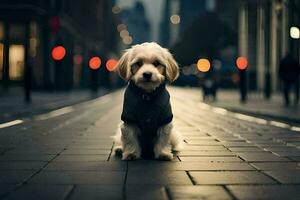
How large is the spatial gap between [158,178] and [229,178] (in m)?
0.68

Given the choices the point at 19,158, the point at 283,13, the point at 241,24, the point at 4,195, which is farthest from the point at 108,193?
the point at 241,24

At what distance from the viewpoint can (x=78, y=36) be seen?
58.2 m

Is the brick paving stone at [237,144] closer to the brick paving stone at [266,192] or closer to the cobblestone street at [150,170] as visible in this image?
the cobblestone street at [150,170]

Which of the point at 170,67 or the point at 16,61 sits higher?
the point at 16,61

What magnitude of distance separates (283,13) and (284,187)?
42.4 m

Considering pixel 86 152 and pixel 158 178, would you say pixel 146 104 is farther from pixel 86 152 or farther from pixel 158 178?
pixel 86 152

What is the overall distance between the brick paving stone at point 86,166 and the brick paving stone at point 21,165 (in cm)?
13

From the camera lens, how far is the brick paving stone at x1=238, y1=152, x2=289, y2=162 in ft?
22.0

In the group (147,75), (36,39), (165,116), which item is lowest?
(165,116)

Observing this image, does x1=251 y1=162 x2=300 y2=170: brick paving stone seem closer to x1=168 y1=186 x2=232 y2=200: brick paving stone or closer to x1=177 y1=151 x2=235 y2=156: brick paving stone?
x1=177 y1=151 x2=235 y2=156: brick paving stone

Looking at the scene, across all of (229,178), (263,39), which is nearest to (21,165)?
(229,178)

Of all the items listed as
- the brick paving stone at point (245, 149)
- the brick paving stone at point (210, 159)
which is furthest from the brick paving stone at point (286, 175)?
the brick paving stone at point (245, 149)

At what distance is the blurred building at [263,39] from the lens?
44.6 metres

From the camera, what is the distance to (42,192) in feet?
15.2
